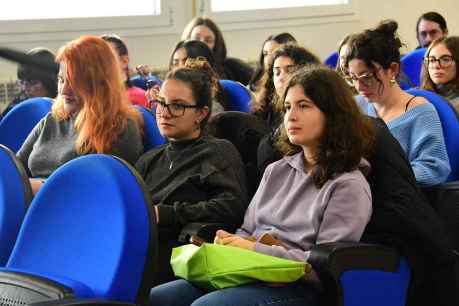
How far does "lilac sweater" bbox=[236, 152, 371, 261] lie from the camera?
7.45 feet

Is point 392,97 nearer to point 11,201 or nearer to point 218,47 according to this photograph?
point 11,201

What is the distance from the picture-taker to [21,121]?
3.64 metres

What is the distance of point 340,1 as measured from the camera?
6977 mm

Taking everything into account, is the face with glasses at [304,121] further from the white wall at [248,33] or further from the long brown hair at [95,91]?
the white wall at [248,33]

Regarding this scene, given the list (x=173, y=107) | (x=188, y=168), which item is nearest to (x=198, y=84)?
(x=173, y=107)

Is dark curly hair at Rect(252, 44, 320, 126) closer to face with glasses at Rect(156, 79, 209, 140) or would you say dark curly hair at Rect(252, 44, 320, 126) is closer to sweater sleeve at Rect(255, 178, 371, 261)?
face with glasses at Rect(156, 79, 209, 140)

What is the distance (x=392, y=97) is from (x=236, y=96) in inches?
35.7

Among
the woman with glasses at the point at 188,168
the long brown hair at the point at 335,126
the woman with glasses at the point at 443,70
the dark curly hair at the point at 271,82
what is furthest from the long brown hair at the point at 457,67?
the long brown hair at the point at 335,126

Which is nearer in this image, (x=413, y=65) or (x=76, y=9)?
(x=413, y=65)

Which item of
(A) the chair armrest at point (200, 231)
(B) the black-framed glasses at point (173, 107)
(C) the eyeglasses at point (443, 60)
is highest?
(B) the black-framed glasses at point (173, 107)

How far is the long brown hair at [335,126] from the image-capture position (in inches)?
91.9

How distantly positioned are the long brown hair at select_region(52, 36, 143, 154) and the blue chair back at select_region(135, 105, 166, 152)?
3.1 inches

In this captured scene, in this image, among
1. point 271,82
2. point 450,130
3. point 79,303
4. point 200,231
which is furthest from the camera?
point 271,82

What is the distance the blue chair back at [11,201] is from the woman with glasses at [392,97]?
1.23 metres
